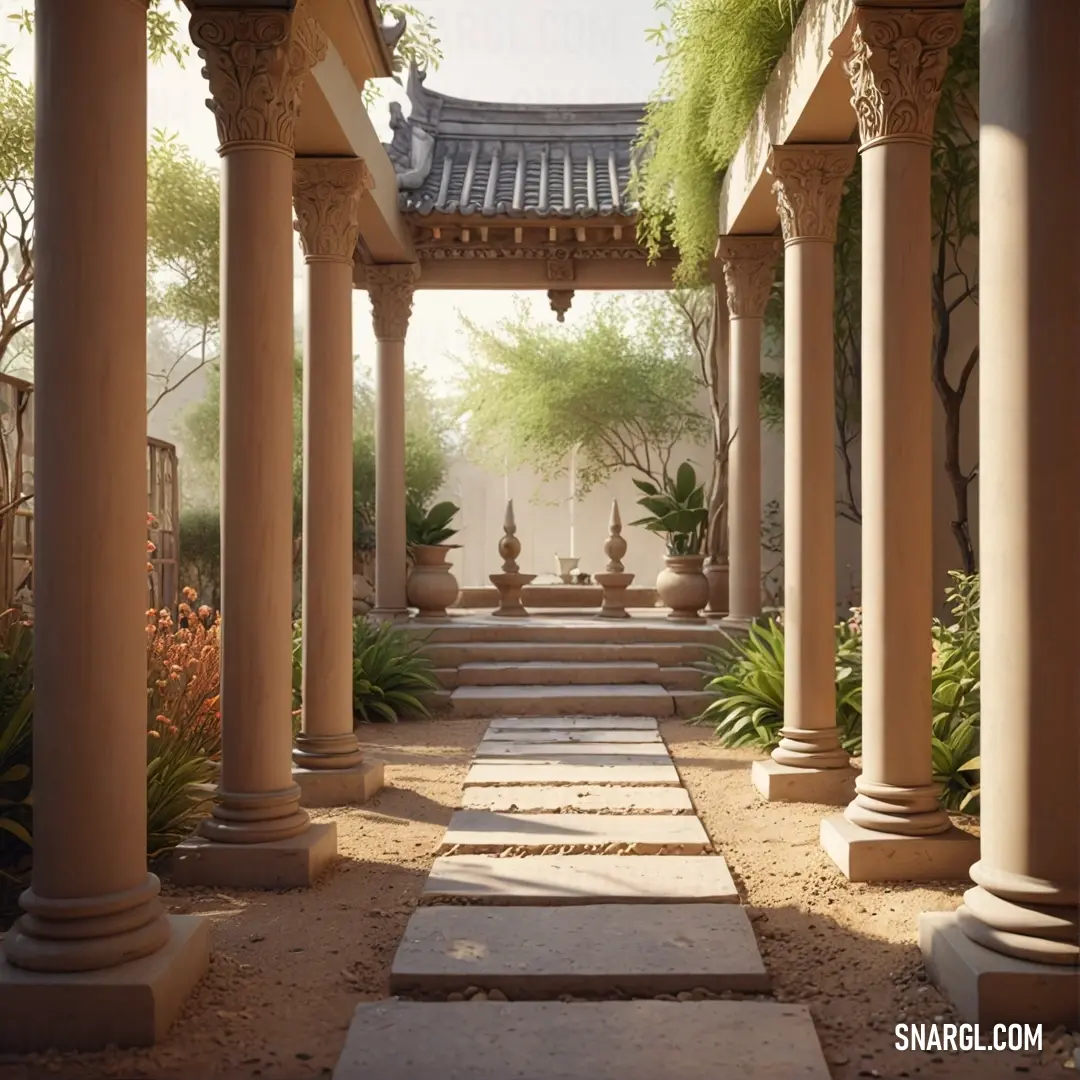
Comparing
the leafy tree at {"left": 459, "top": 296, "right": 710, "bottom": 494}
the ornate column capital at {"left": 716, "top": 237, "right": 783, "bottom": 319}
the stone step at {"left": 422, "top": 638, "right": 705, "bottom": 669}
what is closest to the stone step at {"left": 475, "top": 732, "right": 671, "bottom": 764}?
the stone step at {"left": 422, "top": 638, "right": 705, "bottom": 669}

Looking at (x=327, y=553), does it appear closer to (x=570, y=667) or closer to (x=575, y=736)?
(x=575, y=736)

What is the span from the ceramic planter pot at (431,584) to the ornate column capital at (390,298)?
97.1 inches

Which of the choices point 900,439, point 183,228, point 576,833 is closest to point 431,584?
point 576,833

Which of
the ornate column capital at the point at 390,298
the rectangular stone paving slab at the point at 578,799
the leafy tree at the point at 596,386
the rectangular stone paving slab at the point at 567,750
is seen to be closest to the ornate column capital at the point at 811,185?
the rectangular stone paving slab at the point at 578,799

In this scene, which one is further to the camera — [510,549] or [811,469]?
[510,549]

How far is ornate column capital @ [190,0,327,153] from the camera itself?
5137mm

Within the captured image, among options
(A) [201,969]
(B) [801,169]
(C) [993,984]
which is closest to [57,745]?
(A) [201,969]

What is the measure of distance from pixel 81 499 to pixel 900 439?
143 inches

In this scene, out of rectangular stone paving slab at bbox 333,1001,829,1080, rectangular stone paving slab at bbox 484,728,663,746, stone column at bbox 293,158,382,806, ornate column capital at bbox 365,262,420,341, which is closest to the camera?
rectangular stone paving slab at bbox 333,1001,829,1080

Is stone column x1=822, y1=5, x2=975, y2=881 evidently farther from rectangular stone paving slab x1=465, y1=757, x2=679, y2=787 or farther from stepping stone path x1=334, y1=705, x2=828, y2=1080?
rectangular stone paving slab x1=465, y1=757, x2=679, y2=787

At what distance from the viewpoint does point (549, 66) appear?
1525cm

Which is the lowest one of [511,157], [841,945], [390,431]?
[841,945]

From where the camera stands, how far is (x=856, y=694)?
8.03 meters

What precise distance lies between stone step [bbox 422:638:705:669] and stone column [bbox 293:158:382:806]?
4229 millimetres
